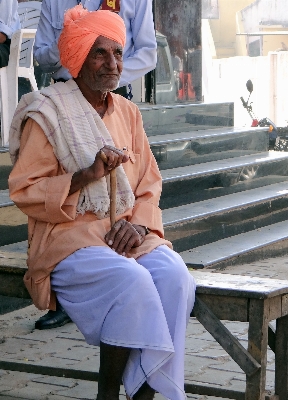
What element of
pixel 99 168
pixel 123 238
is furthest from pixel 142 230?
pixel 99 168

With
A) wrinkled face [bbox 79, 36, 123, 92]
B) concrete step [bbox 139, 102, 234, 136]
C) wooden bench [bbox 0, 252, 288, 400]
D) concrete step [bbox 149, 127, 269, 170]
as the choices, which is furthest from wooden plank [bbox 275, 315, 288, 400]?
concrete step [bbox 139, 102, 234, 136]

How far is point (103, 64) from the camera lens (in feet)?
12.3

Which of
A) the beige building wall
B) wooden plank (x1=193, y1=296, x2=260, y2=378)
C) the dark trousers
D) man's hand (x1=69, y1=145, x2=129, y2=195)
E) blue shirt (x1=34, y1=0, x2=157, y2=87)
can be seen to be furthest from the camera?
the beige building wall

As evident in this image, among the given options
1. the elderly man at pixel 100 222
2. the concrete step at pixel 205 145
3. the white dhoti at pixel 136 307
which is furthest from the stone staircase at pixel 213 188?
the white dhoti at pixel 136 307

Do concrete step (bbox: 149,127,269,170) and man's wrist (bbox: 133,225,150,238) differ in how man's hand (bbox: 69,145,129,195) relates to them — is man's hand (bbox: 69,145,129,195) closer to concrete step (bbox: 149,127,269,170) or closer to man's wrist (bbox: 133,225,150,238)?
man's wrist (bbox: 133,225,150,238)

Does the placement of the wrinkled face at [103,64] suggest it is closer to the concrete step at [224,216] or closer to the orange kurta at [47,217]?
the orange kurta at [47,217]

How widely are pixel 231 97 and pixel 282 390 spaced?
21.9 metres

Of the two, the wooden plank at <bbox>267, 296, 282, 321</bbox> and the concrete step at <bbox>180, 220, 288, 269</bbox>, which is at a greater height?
the wooden plank at <bbox>267, 296, 282, 321</bbox>

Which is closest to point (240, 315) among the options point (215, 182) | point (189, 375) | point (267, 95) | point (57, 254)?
point (57, 254)

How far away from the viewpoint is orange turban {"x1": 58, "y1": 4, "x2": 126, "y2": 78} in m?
3.70

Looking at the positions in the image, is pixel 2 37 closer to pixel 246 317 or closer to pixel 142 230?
pixel 142 230

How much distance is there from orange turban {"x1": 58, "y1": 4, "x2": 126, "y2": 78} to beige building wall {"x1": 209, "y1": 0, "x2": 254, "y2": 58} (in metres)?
31.6

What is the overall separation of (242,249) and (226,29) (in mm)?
29160

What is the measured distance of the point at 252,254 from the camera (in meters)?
7.29
